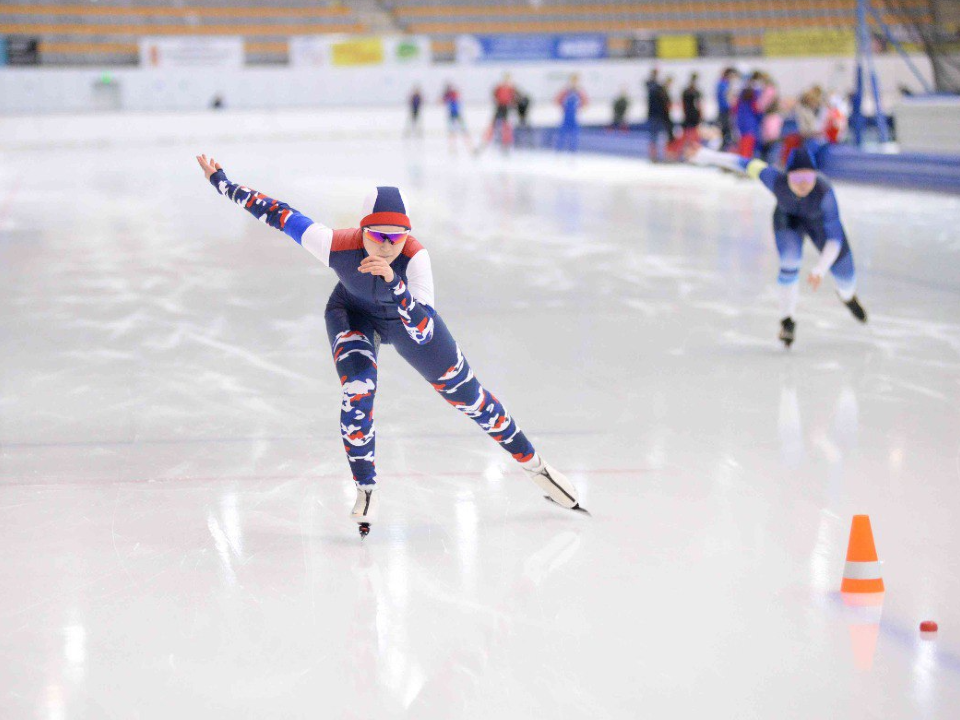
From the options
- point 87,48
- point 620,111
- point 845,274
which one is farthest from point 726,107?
point 87,48

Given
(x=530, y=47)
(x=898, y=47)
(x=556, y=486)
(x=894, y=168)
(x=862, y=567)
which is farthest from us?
(x=530, y=47)

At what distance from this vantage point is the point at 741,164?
600 centimetres

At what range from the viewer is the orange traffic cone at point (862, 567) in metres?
3.01

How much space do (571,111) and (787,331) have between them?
1494 centimetres

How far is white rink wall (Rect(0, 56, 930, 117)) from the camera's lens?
26312 mm

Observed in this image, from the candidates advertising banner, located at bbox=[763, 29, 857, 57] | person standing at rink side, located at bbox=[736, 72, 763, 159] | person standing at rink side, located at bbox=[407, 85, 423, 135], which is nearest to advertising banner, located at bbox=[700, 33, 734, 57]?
advertising banner, located at bbox=[763, 29, 857, 57]

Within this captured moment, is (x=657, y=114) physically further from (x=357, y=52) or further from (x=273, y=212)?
(x=273, y=212)

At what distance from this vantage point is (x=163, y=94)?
27406 millimetres

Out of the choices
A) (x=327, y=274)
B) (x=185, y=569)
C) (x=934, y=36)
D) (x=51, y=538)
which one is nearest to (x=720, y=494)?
(x=185, y=569)

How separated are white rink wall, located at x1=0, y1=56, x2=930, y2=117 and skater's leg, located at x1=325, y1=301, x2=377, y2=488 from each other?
21.3 meters

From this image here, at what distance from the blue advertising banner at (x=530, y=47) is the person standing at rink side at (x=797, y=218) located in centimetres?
2610

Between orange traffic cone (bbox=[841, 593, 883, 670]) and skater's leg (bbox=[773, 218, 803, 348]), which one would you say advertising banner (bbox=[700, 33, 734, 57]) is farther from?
orange traffic cone (bbox=[841, 593, 883, 670])

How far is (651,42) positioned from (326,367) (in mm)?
28768

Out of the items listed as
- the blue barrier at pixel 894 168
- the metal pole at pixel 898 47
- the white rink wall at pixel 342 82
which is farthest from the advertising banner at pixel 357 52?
the blue barrier at pixel 894 168
